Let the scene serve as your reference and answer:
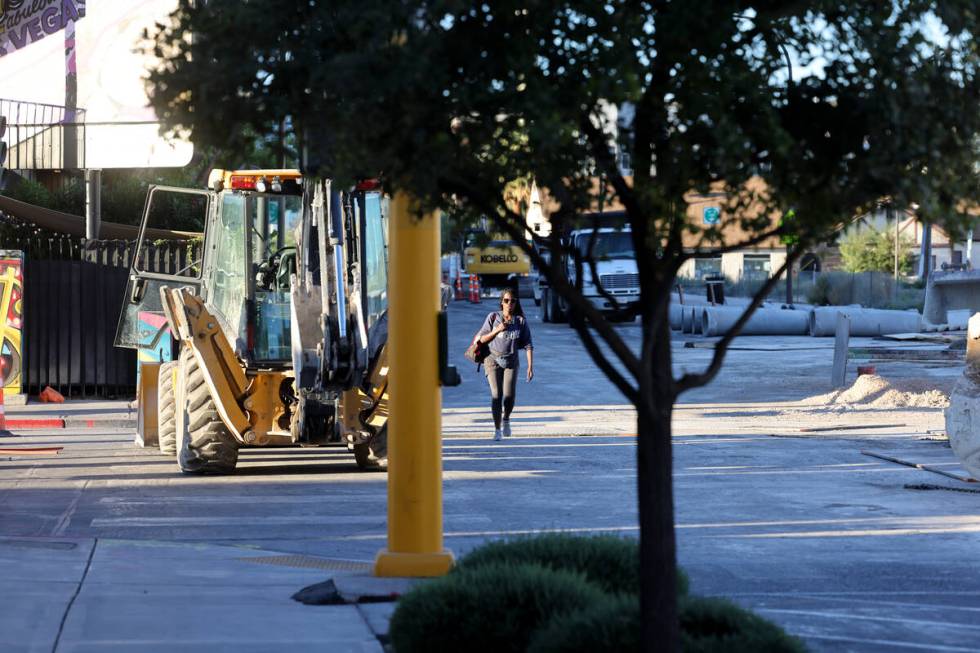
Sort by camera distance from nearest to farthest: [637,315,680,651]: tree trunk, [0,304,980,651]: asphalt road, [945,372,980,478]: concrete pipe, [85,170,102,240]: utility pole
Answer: [637,315,680,651]: tree trunk
[0,304,980,651]: asphalt road
[945,372,980,478]: concrete pipe
[85,170,102,240]: utility pole

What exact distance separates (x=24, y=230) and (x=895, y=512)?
18209mm

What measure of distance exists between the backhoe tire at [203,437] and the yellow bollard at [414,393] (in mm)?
6405

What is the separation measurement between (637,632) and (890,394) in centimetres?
1827

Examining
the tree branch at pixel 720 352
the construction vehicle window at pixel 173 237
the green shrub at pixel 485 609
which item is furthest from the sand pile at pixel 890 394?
the tree branch at pixel 720 352

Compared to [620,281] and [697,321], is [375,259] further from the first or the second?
[620,281]

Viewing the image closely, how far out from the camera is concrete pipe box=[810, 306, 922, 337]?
138ft

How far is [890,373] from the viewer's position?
28531 mm

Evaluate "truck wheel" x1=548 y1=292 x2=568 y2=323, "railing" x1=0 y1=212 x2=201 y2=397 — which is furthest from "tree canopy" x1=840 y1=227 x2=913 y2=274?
"railing" x1=0 y1=212 x2=201 y2=397

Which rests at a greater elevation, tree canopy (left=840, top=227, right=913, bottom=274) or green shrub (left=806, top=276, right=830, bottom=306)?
tree canopy (left=840, top=227, right=913, bottom=274)

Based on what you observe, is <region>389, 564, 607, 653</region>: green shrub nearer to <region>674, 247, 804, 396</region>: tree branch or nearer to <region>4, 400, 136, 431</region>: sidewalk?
<region>674, 247, 804, 396</region>: tree branch

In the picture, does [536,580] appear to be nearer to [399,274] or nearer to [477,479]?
[399,274]

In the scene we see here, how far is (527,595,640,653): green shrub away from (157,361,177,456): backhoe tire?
36.0ft

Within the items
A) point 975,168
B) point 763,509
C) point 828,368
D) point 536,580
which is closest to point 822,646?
point 536,580

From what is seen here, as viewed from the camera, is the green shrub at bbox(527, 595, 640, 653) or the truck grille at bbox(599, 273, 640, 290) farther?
the truck grille at bbox(599, 273, 640, 290)
